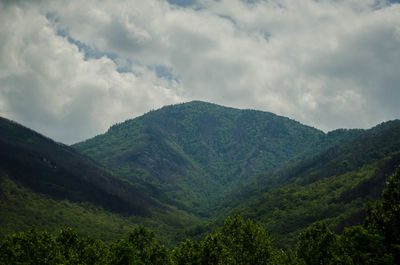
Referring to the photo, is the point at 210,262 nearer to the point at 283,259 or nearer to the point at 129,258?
the point at 129,258

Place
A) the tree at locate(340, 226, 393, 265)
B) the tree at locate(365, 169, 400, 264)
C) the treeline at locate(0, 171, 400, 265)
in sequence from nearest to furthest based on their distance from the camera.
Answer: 1. the tree at locate(340, 226, 393, 265)
2. the tree at locate(365, 169, 400, 264)
3. the treeline at locate(0, 171, 400, 265)

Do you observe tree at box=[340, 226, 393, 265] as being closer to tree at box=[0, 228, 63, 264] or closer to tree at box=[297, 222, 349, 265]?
tree at box=[297, 222, 349, 265]

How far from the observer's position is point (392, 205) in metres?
48.7

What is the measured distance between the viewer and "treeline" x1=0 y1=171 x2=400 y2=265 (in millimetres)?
48688

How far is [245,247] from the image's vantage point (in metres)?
66.4

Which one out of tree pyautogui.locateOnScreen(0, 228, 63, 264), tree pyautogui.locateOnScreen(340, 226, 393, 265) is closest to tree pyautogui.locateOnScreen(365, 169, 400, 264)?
tree pyautogui.locateOnScreen(340, 226, 393, 265)

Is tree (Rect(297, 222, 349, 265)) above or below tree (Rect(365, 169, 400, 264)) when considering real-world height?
below

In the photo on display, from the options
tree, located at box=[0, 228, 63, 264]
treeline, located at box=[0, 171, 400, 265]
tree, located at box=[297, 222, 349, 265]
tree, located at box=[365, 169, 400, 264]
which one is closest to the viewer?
tree, located at box=[365, 169, 400, 264]

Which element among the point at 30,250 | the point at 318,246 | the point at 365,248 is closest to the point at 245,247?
the point at 318,246

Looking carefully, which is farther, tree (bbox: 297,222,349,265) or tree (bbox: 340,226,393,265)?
tree (bbox: 297,222,349,265)

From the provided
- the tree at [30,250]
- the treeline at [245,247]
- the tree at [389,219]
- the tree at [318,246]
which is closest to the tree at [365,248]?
the treeline at [245,247]

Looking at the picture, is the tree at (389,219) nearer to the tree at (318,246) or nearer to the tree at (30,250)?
the tree at (318,246)

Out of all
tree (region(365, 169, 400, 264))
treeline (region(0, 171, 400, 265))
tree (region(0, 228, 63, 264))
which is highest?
tree (region(365, 169, 400, 264))

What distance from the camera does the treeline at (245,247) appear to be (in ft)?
160
